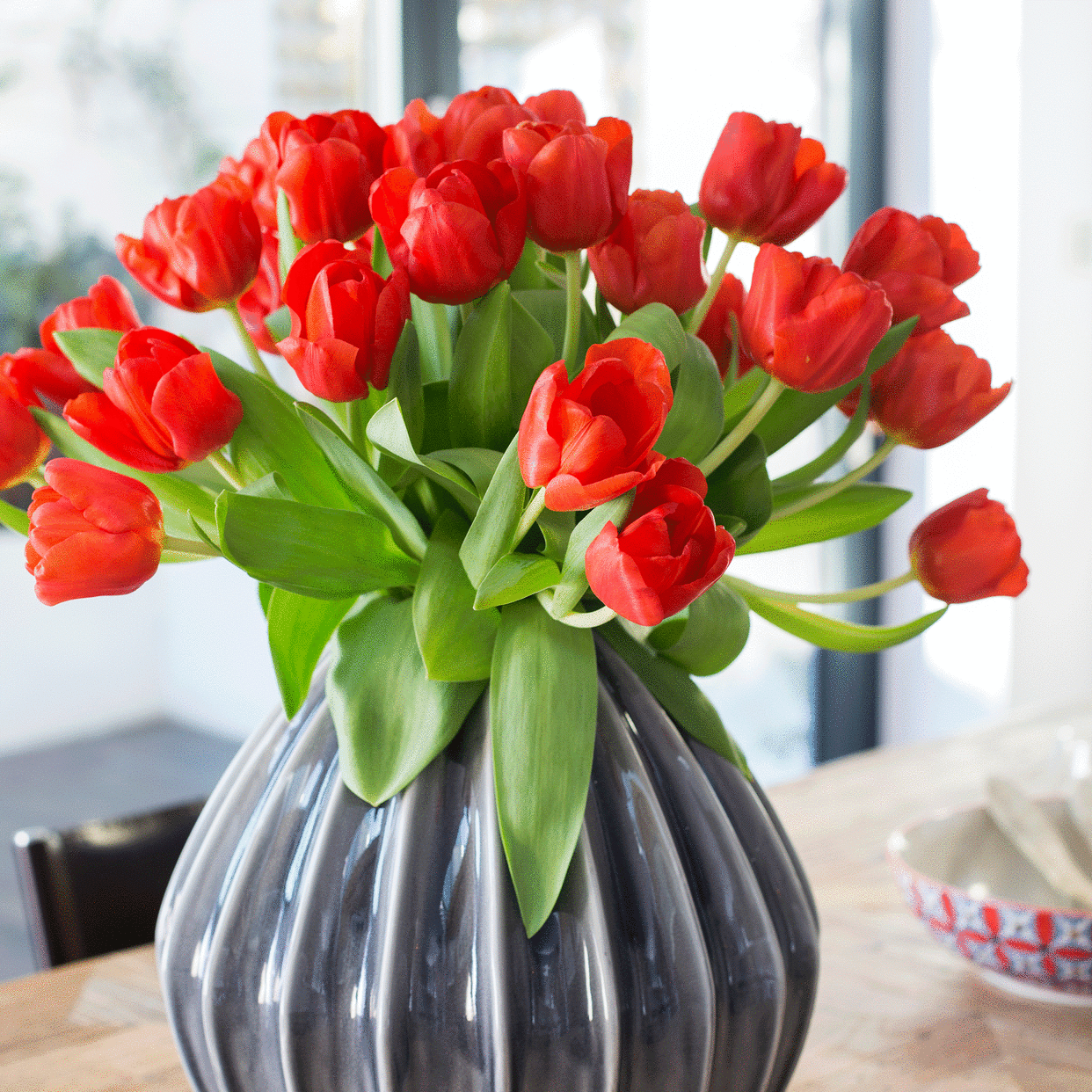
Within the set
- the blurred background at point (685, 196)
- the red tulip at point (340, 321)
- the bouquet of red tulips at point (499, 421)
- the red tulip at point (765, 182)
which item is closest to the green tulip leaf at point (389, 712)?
the bouquet of red tulips at point (499, 421)

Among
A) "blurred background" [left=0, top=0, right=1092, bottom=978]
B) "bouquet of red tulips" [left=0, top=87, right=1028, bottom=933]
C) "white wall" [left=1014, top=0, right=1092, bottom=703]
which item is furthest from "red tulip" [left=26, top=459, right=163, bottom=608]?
"white wall" [left=1014, top=0, right=1092, bottom=703]

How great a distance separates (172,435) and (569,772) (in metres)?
0.18

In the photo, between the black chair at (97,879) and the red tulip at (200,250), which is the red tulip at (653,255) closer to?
the red tulip at (200,250)

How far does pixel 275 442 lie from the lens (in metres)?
0.46

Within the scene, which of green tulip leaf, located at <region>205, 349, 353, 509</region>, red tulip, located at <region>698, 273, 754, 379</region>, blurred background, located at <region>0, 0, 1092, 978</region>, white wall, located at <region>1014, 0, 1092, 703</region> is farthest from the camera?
white wall, located at <region>1014, 0, 1092, 703</region>

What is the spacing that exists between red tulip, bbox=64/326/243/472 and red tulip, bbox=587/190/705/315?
15cm

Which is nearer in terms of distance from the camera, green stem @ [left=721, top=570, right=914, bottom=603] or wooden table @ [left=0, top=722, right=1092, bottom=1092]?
green stem @ [left=721, top=570, right=914, bottom=603]

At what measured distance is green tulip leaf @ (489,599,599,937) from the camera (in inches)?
16.6

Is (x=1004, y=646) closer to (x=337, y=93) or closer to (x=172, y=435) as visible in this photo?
(x=337, y=93)

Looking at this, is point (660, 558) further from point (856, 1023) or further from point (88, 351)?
point (856, 1023)

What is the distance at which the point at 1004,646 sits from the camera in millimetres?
2830

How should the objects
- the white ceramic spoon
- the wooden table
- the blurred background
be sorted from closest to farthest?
the wooden table < the white ceramic spoon < the blurred background

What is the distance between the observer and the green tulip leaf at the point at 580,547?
38cm

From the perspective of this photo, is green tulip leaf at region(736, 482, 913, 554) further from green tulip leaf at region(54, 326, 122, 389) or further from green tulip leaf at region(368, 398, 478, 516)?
green tulip leaf at region(54, 326, 122, 389)
